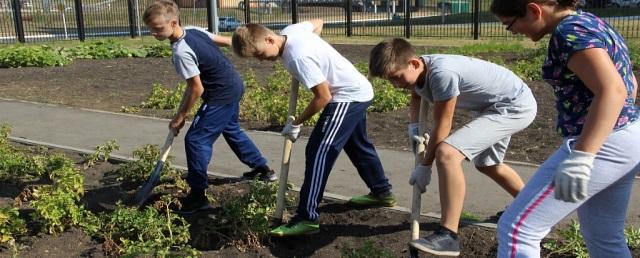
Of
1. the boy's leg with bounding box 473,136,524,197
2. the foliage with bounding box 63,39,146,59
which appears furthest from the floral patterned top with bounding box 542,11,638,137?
the foliage with bounding box 63,39,146,59

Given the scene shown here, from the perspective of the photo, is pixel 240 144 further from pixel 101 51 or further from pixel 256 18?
pixel 256 18

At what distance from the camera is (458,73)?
11.4 ft

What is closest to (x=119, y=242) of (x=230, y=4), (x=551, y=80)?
(x=551, y=80)

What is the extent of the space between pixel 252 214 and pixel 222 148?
257cm

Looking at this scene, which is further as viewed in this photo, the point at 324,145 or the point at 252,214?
the point at 252,214

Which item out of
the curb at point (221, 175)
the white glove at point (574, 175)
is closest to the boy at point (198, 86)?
the curb at point (221, 175)

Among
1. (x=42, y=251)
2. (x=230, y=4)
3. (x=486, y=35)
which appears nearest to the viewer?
(x=42, y=251)

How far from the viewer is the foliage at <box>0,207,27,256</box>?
13.9 ft

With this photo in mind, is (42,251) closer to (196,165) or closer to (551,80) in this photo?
(196,165)

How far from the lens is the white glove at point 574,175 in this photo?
241 cm

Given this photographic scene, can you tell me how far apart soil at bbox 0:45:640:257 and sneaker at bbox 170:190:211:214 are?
0.27ft

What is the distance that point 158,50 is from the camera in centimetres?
1541

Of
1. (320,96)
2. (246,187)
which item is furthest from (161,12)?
(246,187)

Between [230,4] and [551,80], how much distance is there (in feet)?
90.0
